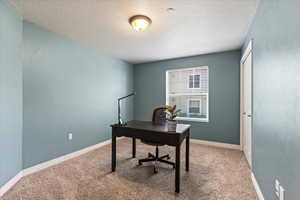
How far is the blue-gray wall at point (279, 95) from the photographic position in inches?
37.8

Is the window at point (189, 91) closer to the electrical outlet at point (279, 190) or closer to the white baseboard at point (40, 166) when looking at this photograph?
the white baseboard at point (40, 166)

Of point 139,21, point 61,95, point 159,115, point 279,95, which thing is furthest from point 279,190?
point 61,95

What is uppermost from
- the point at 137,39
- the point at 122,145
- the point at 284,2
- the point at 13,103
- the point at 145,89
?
the point at 137,39

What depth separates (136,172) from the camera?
7.52 feet

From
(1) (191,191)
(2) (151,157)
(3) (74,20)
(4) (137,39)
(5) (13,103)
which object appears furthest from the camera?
(4) (137,39)

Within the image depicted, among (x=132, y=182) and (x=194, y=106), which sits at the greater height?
(x=194, y=106)

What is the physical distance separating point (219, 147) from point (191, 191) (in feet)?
6.78

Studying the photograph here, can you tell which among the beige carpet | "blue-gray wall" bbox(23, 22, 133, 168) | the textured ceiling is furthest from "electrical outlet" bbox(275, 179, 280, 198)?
"blue-gray wall" bbox(23, 22, 133, 168)

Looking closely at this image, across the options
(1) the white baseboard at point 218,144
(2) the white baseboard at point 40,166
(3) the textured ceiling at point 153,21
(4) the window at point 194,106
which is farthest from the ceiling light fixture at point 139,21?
(1) the white baseboard at point 218,144

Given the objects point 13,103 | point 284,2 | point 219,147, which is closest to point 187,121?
point 219,147

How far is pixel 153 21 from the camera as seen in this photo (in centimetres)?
219

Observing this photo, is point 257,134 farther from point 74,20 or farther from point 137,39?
point 74,20

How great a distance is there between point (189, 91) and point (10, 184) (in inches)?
156

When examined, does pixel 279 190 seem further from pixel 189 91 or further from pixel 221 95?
pixel 189 91
